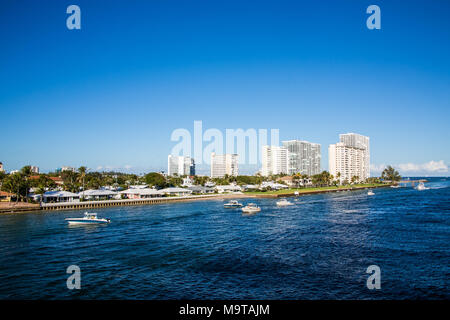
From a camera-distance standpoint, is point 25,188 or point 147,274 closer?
point 147,274

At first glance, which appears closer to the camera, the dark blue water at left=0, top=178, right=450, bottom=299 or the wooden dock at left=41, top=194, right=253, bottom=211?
the dark blue water at left=0, top=178, right=450, bottom=299

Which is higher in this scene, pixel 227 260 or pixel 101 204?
pixel 227 260

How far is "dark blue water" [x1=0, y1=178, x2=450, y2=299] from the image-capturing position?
19219mm

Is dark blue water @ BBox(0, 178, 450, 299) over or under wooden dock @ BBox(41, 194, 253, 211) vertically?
over

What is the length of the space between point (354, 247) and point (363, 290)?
11861 millimetres

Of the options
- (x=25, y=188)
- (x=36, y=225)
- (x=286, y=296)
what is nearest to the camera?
(x=286, y=296)

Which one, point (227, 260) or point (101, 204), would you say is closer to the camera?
point (227, 260)

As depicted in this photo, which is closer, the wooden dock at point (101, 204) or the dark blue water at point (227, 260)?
the dark blue water at point (227, 260)

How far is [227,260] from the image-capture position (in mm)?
25906

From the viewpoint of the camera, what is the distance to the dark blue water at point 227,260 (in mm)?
Result: 19219

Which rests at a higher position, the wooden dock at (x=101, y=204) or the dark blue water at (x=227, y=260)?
the dark blue water at (x=227, y=260)
